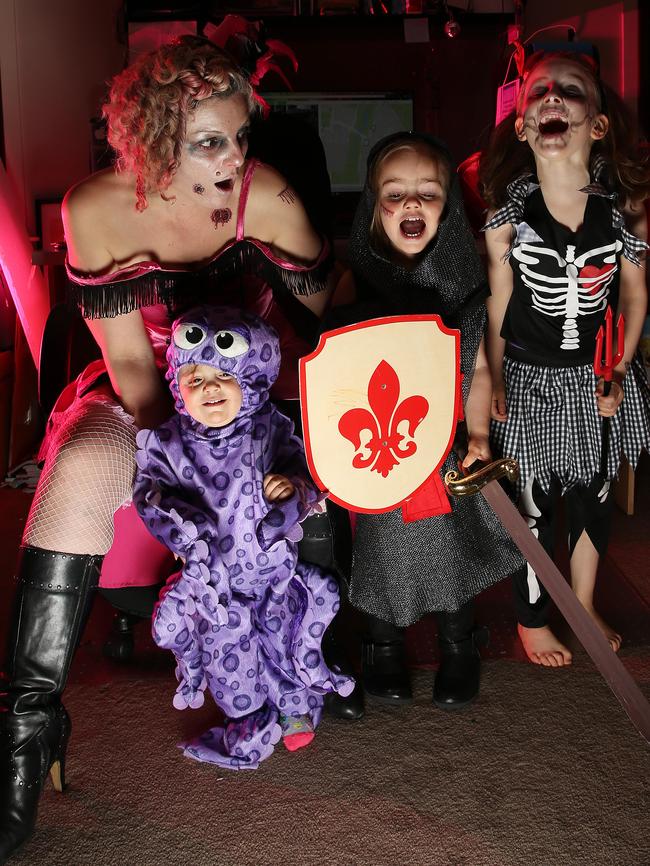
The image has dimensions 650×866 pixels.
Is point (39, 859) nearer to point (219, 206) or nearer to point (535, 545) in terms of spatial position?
point (535, 545)

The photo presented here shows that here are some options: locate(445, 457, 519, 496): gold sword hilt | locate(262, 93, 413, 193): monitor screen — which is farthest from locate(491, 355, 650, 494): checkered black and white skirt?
locate(262, 93, 413, 193): monitor screen

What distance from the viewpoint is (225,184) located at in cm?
167

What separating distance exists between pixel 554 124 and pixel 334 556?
0.89m

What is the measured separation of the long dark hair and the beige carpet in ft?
3.18

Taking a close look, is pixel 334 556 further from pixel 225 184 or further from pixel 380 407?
pixel 225 184

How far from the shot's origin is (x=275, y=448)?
1.62 metres

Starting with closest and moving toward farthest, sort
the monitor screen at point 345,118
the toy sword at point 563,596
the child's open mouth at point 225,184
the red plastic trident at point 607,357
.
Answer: the toy sword at point 563,596 < the child's open mouth at point 225,184 < the red plastic trident at point 607,357 < the monitor screen at point 345,118

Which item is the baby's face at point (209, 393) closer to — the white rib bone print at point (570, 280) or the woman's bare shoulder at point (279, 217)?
the woman's bare shoulder at point (279, 217)

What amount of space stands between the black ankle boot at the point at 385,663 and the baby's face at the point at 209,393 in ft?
1.84

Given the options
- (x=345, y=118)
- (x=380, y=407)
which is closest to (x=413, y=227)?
(x=380, y=407)

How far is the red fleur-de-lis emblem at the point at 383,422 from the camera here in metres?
1.48

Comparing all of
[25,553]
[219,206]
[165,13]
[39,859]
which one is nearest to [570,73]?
[219,206]

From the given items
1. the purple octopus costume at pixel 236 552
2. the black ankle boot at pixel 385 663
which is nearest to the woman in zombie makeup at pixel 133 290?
the purple octopus costume at pixel 236 552

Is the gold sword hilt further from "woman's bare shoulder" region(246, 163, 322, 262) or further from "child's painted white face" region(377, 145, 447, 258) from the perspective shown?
"woman's bare shoulder" region(246, 163, 322, 262)
